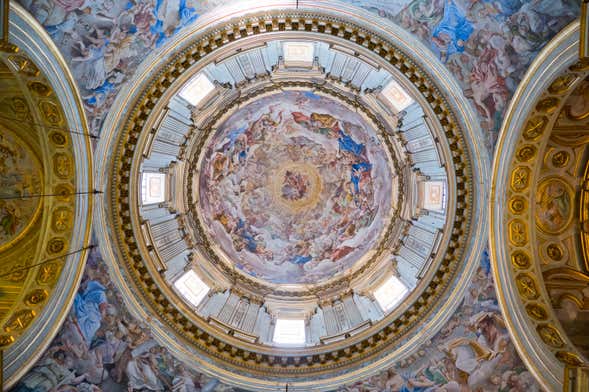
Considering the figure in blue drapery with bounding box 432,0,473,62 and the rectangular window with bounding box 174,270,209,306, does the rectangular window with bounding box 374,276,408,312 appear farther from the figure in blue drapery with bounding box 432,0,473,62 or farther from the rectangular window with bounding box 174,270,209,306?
the figure in blue drapery with bounding box 432,0,473,62

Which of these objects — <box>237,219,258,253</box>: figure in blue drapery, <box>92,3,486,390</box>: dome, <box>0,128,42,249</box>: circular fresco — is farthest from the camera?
<box>237,219,258,253</box>: figure in blue drapery

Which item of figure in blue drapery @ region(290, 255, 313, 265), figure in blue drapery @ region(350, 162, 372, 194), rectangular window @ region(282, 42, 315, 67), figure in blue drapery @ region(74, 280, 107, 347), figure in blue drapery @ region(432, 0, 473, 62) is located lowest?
figure in blue drapery @ region(74, 280, 107, 347)

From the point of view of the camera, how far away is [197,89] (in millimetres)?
17266

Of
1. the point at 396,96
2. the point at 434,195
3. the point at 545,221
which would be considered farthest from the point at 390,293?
the point at 396,96

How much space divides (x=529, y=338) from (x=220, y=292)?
10909 mm

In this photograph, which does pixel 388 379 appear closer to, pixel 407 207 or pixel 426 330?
pixel 426 330

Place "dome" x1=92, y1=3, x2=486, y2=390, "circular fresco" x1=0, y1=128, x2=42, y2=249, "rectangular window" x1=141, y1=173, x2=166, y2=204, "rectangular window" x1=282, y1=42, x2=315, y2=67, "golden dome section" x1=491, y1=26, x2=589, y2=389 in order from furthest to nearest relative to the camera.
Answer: "rectangular window" x1=141, y1=173, x2=166, y2=204 < "rectangular window" x1=282, y1=42, x2=315, y2=67 < "circular fresco" x1=0, y1=128, x2=42, y2=249 < "dome" x1=92, y1=3, x2=486, y2=390 < "golden dome section" x1=491, y1=26, x2=589, y2=389

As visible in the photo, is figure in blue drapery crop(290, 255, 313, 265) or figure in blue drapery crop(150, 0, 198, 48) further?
figure in blue drapery crop(290, 255, 313, 265)

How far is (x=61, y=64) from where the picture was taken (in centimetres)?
1328

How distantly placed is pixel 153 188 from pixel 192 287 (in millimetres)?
4039

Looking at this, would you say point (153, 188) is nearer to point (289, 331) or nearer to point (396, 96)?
point (289, 331)

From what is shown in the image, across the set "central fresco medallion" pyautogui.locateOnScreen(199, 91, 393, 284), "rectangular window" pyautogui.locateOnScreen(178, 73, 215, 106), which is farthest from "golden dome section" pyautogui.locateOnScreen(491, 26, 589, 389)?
"rectangular window" pyautogui.locateOnScreen(178, 73, 215, 106)

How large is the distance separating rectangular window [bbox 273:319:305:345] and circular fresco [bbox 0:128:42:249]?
31.2 ft

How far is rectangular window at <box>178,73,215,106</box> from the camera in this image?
1682 cm
